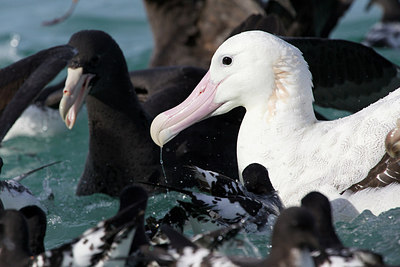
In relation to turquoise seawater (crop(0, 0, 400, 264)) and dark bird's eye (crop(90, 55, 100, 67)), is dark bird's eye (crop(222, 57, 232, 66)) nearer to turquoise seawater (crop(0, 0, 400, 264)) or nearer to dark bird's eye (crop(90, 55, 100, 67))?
turquoise seawater (crop(0, 0, 400, 264))

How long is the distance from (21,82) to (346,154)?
6.95 ft

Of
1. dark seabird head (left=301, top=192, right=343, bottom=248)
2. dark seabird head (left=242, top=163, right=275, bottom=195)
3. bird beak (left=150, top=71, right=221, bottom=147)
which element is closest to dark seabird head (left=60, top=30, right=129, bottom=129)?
bird beak (left=150, top=71, right=221, bottom=147)

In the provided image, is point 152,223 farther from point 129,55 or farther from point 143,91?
point 129,55

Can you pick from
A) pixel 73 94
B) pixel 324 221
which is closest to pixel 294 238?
pixel 324 221

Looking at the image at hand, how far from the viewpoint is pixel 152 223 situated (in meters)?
4.96

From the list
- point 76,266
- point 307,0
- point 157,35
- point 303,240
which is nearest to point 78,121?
point 157,35

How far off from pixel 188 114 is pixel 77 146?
9.79 ft

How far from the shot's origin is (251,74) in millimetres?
5129

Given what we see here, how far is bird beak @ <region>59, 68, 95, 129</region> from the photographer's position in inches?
230

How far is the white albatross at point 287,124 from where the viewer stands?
4.90 meters

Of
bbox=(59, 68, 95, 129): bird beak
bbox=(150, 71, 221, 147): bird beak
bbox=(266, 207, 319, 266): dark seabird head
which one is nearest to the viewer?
bbox=(266, 207, 319, 266): dark seabird head

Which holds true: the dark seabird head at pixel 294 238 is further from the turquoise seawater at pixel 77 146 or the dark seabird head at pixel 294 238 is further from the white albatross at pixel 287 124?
the white albatross at pixel 287 124

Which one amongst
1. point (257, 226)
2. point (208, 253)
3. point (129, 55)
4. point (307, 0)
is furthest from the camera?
point (129, 55)

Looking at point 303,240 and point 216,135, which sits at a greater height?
point 303,240
